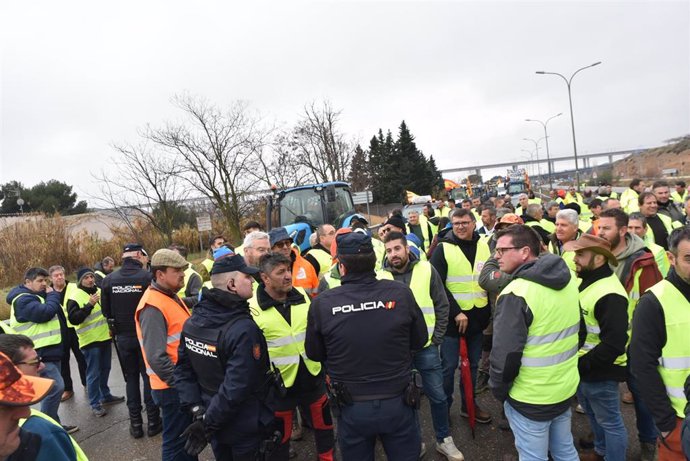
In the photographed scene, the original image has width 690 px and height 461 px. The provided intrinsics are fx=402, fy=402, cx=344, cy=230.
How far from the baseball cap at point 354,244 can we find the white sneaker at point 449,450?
210cm

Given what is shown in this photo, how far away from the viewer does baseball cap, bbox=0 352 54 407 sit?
1345mm

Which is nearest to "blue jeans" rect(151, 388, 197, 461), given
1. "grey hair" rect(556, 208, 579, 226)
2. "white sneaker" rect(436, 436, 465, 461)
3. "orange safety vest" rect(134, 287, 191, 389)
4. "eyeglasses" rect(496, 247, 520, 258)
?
"orange safety vest" rect(134, 287, 191, 389)

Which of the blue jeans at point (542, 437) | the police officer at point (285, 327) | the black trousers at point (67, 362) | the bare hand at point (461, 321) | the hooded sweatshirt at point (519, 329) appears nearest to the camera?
the hooded sweatshirt at point (519, 329)

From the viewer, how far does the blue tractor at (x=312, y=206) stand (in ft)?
31.2

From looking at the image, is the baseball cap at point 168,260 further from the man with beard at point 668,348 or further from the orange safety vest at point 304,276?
the man with beard at point 668,348

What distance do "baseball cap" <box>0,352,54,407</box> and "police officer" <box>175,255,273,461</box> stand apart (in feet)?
3.41

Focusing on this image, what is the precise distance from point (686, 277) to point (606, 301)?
0.52 meters

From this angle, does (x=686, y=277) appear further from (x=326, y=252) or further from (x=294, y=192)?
(x=294, y=192)

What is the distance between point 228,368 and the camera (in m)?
2.38

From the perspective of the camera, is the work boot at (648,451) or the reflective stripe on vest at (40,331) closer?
the work boot at (648,451)

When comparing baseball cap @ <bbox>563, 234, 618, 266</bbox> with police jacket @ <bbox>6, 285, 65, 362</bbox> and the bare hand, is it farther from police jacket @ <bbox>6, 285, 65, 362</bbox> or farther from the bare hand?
police jacket @ <bbox>6, 285, 65, 362</bbox>

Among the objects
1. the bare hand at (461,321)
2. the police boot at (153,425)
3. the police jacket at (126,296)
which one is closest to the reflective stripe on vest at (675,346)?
the bare hand at (461,321)

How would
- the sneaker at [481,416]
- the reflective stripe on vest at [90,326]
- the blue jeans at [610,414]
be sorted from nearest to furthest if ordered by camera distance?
the blue jeans at [610,414], the sneaker at [481,416], the reflective stripe on vest at [90,326]

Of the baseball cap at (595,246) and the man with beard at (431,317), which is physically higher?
the baseball cap at (595,246)
